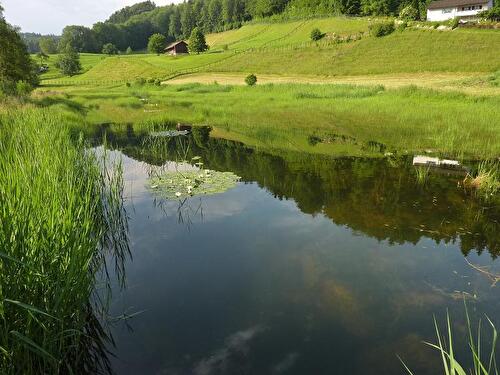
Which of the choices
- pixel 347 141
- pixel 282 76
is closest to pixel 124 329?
pixel 347 141

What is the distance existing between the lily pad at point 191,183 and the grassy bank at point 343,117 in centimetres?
643

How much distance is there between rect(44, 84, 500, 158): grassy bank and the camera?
65.7 feet

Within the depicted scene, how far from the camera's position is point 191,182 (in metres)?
14.3

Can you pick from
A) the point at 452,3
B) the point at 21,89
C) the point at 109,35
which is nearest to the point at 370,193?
the point at 21,89

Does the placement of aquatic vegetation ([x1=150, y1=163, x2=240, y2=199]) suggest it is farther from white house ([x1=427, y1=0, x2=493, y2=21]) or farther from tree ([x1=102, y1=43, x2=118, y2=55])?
tree ([x1=102, y1=43, x2=118, y2=55])

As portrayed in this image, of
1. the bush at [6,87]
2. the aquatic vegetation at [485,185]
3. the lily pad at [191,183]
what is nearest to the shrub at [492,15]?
the aquatic vegetation at [485,185]

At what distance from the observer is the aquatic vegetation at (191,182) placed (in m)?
13.4

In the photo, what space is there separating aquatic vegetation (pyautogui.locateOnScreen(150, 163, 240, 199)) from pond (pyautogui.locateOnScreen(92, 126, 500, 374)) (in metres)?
0.60

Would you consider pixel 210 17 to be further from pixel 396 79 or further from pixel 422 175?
pixel 422 175

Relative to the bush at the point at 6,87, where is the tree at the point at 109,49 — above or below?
above

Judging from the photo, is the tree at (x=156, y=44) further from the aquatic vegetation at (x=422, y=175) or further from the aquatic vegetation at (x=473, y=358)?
the aquatic vegetation at (x=473, y=358)

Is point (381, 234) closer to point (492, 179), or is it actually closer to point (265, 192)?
point (265, 192)

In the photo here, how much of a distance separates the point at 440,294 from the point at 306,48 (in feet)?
247

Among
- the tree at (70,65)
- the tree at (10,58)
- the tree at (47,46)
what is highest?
the tree at (47,46)
